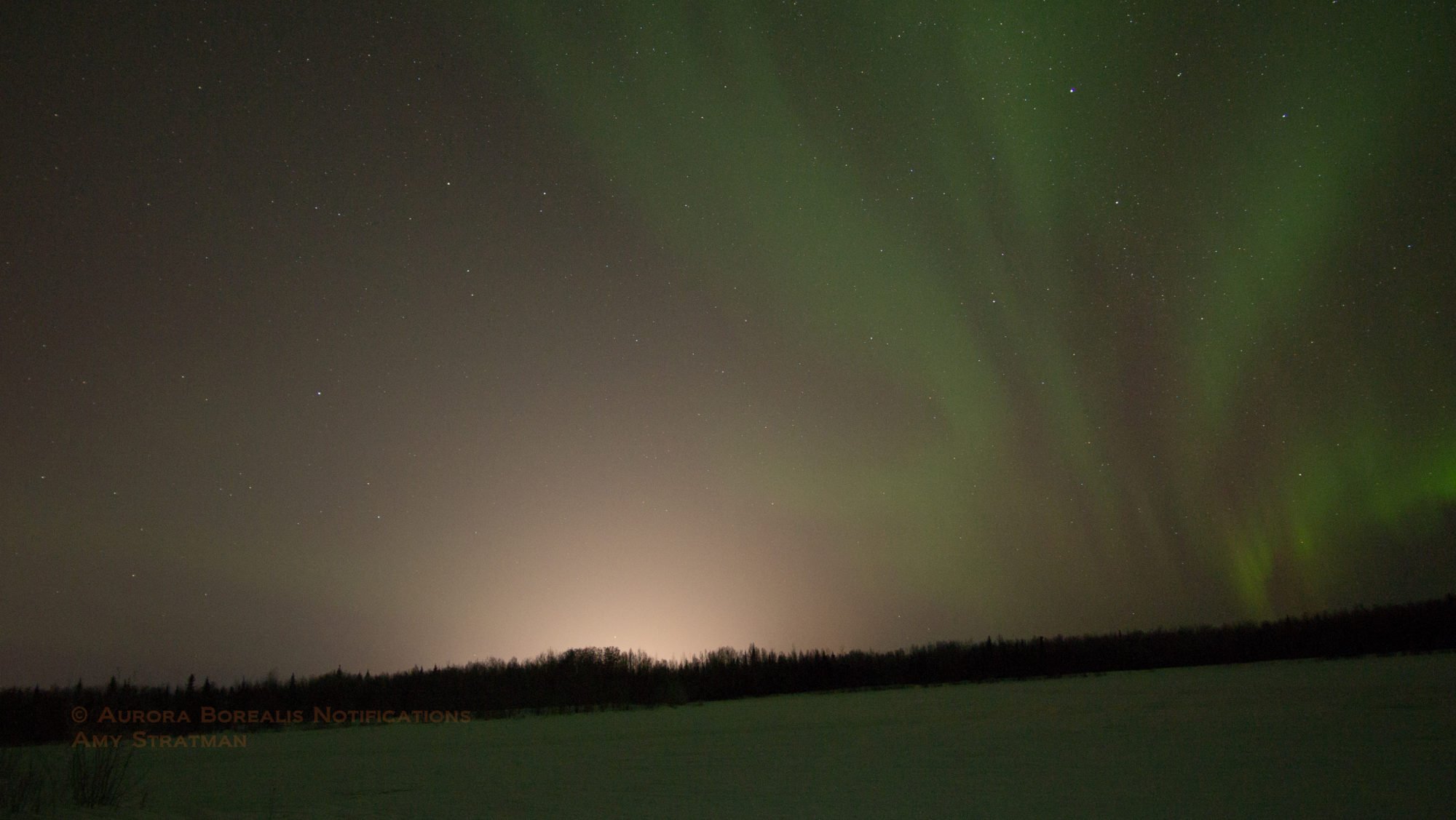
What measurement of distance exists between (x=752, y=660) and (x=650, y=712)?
59.6 ft

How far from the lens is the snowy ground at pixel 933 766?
697cm

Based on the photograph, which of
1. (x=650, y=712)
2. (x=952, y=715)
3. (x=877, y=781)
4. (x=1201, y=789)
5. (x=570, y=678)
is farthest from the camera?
(x=570, y=678)

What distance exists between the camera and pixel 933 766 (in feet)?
30.8

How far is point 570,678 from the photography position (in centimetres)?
3822

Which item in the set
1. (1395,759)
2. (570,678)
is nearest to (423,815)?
(1395,759)

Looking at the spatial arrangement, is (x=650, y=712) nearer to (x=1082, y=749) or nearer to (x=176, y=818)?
(x=1082, y=749)

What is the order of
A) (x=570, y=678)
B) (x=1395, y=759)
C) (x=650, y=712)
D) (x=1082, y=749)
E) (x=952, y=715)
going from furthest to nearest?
(x=570, y=678) < (x=650, y=712) < (x=952, y=715) < (x=1082, y=749) < (x=1395, y=759)

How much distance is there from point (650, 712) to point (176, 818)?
23.1m

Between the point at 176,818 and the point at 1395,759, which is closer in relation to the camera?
the point at 176,818

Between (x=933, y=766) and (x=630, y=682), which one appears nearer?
(x=933, y=766)

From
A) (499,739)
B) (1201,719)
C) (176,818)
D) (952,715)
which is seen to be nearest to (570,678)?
(499,739)

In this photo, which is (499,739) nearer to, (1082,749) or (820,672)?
(1082,749)

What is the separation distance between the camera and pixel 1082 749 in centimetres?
994

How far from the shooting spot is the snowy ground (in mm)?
6973
